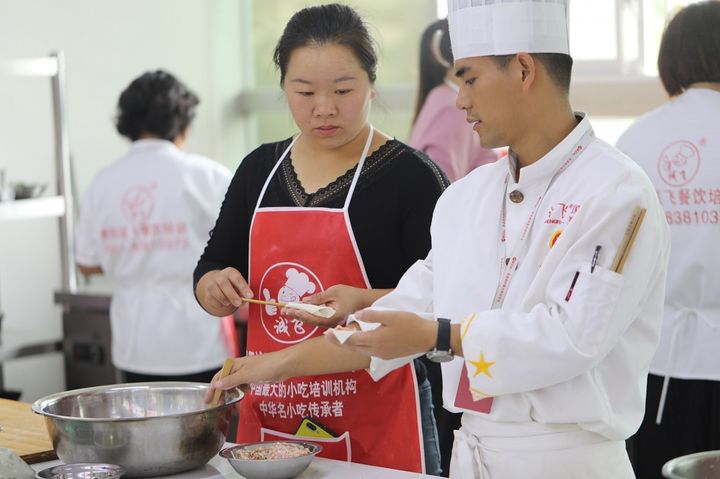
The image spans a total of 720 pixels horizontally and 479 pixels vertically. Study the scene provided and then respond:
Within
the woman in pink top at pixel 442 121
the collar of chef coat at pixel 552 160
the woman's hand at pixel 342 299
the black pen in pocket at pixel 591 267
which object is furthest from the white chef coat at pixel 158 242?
the black pen in pocket at pixel 591 267

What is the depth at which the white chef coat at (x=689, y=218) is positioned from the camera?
2.74 m

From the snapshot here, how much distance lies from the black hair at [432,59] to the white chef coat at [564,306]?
1863 mm

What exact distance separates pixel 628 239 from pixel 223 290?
81 cm

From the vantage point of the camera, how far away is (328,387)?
2043 mm

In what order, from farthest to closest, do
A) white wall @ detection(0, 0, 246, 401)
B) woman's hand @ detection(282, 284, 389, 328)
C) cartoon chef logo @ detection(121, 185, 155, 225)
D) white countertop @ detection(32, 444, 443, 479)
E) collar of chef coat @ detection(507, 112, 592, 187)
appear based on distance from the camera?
white wall @ detection(0, 0, 246, 401), cartoon chef logo @ detection(121, 185, 155, 225), woman's hand @ detection(282, 284, 389, 328), white countertop @ detection(32, 444, 443, 479), collar of chef coat @ detection(507, 112, 592, 187)

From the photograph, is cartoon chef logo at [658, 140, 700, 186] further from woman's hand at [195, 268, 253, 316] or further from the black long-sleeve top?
woman's hand at [195, 268, 253, 316]

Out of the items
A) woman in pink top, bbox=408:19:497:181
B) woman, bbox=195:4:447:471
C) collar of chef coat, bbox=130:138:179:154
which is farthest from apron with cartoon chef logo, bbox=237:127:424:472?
collar of chef coat, bbox=130:138:179:154

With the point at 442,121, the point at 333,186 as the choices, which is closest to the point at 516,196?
the point at 333,186

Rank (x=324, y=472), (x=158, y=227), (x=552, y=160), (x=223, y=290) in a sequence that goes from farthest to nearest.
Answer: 1. (x=158, y=227)
2. (x=223, y=290)
3. (x=324, y=472)
4. (x=552, y=160)

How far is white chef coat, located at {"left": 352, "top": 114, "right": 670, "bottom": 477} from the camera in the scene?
151 centimetres

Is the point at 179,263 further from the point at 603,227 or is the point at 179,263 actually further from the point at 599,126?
the point at 603,227

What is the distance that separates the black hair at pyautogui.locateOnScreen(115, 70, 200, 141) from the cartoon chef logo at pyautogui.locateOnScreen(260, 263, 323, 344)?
1838 millimetres

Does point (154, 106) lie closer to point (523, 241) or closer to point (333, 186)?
point (333, 186)

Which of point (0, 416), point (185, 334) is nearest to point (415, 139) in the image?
point (185, 334)
